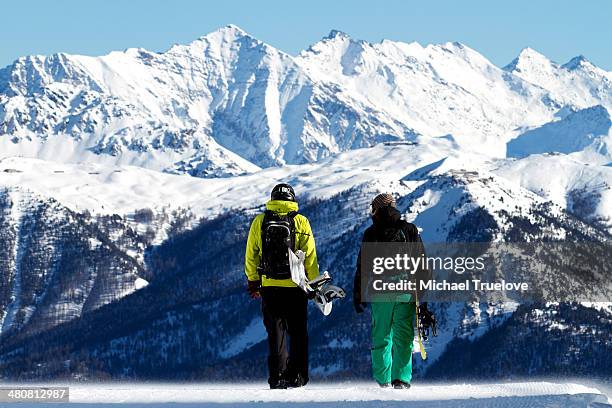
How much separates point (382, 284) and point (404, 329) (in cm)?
127

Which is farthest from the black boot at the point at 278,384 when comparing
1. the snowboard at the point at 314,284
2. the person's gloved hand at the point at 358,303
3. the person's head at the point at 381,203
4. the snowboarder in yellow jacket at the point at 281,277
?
the person's head at the point at 381,203

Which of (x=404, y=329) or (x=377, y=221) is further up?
(x=377, y=221)

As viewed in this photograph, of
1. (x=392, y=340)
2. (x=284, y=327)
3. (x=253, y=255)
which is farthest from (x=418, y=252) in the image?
(x=253, y=255)

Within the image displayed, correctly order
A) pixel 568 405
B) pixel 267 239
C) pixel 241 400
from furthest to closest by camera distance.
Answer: pixel 267 239
pixel 241 400
pixel 568 405

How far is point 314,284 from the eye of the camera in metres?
30.7

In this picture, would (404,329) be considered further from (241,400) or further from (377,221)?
(241,400)

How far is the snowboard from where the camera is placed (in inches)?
1195

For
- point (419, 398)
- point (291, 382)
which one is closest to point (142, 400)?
point (291, 382)

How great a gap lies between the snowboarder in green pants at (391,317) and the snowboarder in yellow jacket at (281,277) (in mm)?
1543

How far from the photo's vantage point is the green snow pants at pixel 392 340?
104 ft

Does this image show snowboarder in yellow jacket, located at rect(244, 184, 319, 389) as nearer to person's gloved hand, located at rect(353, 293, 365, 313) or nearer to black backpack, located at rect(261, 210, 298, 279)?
black backpack, located at rect(261, 210, 298, 279)

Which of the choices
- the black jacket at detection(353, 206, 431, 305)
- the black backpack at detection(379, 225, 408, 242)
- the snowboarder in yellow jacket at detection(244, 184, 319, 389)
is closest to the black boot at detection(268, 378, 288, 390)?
the snowboarder in yellow jacket at detection(244, 184, 319, 389)

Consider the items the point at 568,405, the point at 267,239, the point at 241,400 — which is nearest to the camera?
the point at 568,405

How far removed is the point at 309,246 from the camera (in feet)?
101
